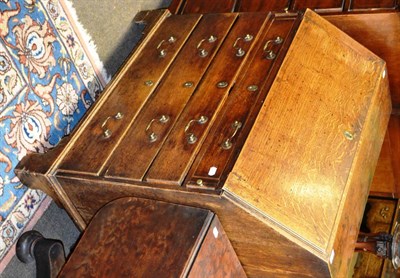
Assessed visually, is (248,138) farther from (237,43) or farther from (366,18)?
(366,18)

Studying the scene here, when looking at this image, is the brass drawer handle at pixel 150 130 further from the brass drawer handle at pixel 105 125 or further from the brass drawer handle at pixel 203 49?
the brass drawer handle at pixel 203 49

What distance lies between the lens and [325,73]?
1.88 metres

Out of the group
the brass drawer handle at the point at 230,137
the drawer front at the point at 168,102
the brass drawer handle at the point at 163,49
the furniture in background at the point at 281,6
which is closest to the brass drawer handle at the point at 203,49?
the drawer front at the point at 168,102

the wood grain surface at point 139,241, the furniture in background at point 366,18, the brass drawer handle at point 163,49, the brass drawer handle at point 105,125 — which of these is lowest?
the wood grain surface at point 139,241

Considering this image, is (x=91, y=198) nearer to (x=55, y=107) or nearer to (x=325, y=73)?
(x=55, y=107)

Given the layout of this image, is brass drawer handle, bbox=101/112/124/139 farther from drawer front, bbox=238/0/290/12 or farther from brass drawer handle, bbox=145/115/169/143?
drawer front, bbox=238/0/290/12

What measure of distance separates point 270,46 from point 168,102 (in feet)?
1.43

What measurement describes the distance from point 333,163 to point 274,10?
0.80m

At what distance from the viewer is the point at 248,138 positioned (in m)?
1.56

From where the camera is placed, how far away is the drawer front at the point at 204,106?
5.23 ft

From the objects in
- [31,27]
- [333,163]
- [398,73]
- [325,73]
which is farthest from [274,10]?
[31,27]

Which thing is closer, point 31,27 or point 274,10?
point 31,27

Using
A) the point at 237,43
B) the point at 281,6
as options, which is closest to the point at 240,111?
the point at 237,43

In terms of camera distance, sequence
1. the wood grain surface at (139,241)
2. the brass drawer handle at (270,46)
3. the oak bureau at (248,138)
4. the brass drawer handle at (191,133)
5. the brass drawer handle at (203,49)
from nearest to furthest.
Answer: the wood grain surface at (139,241), the oak bureau at (248,138), the brass drawer handle at (191,133), the brass drawer handle at (270,46), the brass drawer handle at (203,49)
